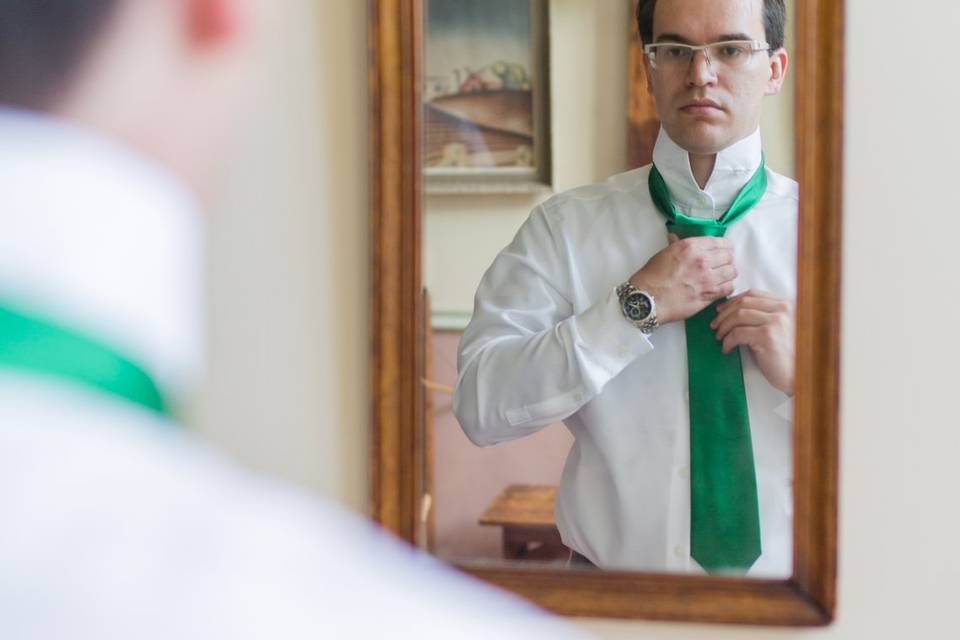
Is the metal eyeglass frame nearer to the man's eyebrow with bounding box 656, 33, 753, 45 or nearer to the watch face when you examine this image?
the man's eyebrow with bounding box 656, 33, 753, 45

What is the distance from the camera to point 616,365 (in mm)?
899

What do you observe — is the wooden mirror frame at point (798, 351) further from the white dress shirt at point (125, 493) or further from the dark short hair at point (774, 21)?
the white dress shirt at point (125, 493)

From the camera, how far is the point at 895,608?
2.93 feet

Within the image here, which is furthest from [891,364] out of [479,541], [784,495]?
[479,541]

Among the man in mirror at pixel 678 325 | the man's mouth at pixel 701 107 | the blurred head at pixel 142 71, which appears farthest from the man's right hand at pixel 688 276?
the blurred head at pixel 142 71

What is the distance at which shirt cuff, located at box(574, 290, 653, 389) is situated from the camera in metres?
0.90

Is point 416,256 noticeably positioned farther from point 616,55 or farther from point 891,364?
point 891,364

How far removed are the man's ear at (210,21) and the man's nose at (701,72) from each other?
48 centimetres

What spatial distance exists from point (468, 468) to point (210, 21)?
527mm

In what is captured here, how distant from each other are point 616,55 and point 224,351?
45 centimetres

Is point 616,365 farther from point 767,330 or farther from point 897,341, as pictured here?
point 897,341

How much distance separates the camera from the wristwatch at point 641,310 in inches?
35.1

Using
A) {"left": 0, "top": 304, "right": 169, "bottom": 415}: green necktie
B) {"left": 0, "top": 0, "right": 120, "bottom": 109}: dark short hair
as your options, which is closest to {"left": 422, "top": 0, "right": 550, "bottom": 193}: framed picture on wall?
{"left": 0, "top": 0, "right": 120, "bottom": 109}: dark short hair

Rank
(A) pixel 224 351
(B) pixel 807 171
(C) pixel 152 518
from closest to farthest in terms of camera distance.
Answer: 1. (C) pixel 152 518
2. (B) pixel 807 171
3. (A) pixel 224 351
